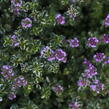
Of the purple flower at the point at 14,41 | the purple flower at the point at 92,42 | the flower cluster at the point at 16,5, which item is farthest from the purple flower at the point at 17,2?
the purple flower at the point at 92,42

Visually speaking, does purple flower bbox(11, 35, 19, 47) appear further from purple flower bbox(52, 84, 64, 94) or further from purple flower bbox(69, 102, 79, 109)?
purple flower bbox(69, 102, 79, 109)

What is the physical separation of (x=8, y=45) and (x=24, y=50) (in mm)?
133

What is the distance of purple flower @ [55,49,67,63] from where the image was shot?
2.53 m

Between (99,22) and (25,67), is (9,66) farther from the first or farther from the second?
(99,22)

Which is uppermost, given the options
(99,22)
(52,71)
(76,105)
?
(99,22)

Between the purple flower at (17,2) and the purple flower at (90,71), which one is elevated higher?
the purple flower at (17,2)

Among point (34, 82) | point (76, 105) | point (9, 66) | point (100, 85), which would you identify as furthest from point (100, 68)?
point (9, 66)

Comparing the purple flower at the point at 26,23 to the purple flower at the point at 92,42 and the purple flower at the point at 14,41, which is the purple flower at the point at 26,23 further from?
the purple flower at the point at 92,42

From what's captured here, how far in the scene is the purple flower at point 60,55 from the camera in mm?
2533

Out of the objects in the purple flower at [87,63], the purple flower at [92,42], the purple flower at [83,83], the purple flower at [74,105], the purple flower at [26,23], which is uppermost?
the purple flower at [26,23]

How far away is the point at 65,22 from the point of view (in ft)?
9.09

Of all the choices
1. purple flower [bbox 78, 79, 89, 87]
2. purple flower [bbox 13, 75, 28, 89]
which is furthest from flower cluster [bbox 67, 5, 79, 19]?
purple flower [bbox 13, 75, 28, 89]

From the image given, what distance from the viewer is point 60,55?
2.54 meters

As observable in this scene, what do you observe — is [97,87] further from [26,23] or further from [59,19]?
[26,23]
